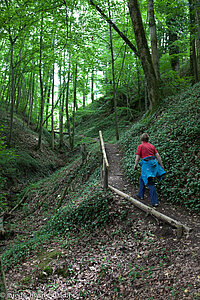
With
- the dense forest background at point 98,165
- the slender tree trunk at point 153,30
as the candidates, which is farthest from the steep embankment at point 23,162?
the slender tree trunk at point 153,30

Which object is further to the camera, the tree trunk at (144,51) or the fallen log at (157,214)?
the tree trunk at (144,51)

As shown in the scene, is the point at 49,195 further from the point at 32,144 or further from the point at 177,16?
the point at 177,16

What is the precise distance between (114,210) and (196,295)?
3.31 meters

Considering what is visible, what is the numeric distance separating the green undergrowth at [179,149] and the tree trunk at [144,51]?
1108 mm

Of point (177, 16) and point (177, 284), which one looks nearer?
point (177, 284)

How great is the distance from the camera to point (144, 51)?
10242mm

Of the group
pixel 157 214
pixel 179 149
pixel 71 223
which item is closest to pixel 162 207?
pixel 157 214

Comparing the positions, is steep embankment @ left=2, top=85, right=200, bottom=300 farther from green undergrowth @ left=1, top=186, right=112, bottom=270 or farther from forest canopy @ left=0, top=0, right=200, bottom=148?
forest canopy @ left=0, top=0, right=200, bottom=148

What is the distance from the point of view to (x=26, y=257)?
583cm

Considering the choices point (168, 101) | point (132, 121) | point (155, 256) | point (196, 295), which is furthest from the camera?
point (132, 121)

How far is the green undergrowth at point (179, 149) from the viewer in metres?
5.53

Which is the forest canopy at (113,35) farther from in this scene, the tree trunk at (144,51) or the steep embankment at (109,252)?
the steep embankment at (109,252)

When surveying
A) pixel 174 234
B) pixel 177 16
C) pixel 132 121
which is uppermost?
pixel 177 16

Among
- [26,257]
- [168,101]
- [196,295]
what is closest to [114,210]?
[26,257]
